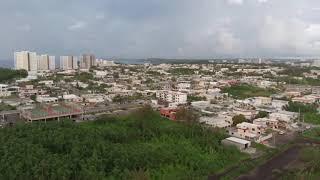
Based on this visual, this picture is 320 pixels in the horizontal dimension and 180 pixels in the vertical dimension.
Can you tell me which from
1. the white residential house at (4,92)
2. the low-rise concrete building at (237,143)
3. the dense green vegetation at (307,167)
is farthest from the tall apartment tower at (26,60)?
the dense green vegetation at (307,167)

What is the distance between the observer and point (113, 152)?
12078 millimetres

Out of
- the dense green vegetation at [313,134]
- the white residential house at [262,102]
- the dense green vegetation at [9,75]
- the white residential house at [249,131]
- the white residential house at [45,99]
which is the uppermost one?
the dense green vegetation at [9,75]

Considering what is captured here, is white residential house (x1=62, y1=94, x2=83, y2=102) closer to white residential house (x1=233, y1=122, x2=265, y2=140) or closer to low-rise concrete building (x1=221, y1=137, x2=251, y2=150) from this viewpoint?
white residential house (x1=233, y1=122, x2=265, y2=140)

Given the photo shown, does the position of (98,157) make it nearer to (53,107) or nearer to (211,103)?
(53,107)

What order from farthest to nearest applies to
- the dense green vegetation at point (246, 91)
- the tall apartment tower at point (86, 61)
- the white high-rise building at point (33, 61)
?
the tall apartment tower at point (86, 61)
the white high-rise building at point (33, 61)
the dense green vegetation at point (246, 91)

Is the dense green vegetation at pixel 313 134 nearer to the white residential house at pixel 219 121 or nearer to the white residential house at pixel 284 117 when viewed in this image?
the white residential house at pixel 284 117

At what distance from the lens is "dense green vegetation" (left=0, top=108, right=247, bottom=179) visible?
10.9m

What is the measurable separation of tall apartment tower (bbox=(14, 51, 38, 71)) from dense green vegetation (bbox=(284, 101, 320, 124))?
4031 cm

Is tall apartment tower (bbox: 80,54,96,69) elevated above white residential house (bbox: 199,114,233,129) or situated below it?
above

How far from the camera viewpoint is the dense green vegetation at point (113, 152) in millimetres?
10861

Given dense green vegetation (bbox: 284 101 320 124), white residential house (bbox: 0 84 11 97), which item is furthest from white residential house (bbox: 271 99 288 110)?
white residential house (bbox: 0 84 11 97)

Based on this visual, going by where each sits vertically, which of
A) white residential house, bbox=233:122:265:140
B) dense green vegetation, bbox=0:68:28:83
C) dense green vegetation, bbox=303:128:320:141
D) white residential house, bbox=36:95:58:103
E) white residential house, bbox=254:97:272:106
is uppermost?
dense green vegetation, bbox=0:68:28:83

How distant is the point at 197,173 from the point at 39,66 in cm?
4948

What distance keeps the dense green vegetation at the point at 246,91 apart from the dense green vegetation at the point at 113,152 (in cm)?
1619
